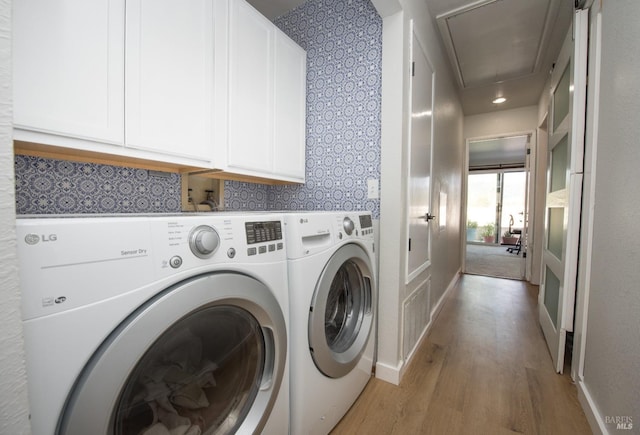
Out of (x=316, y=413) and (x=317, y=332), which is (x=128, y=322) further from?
(x=316, y=413)

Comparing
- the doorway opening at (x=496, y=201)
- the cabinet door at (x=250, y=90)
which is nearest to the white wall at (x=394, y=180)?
the cabinet door at (x=250, y=90)

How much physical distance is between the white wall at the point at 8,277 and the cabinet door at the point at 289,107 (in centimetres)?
130

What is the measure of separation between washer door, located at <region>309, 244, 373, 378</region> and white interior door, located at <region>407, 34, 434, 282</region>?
44cm

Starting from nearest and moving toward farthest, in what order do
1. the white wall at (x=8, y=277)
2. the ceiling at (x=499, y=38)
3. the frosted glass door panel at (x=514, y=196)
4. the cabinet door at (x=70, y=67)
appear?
the white wall at (x=8, y=277), the cabinet door at (x=70, y=67), the ceiling at (x=499, y=38), the frosted glass door panel at (x=514, y=196)

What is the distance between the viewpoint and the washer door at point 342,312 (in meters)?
1.03

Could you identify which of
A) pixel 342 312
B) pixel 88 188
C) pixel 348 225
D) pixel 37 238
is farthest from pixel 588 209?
pixel 88 188

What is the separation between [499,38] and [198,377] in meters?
3.30

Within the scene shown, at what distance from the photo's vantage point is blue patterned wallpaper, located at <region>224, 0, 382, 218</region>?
1.61 m

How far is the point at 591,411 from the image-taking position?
1258mm

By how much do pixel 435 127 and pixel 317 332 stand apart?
81.0 inches

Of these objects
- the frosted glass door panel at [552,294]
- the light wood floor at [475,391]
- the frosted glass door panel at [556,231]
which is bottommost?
the light wood floor at [475,391]

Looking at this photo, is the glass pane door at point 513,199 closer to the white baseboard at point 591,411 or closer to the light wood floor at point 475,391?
the light wood floor at point 475,391

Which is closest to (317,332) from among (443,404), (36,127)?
(443,404)

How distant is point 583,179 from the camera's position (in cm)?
152
